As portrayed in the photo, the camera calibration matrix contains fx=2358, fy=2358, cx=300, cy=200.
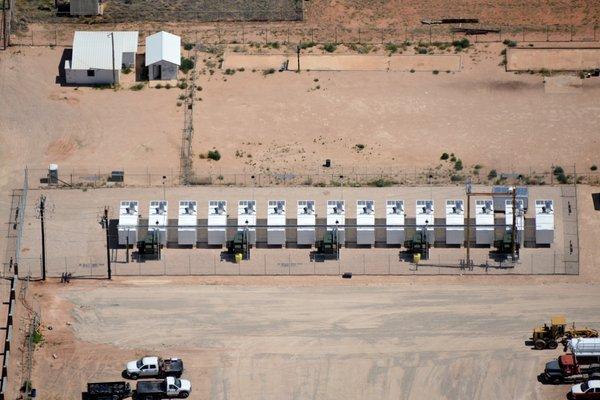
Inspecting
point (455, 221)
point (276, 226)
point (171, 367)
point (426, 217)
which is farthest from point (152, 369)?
point (455, 221)

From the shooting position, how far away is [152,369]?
166250mm

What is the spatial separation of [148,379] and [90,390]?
15.2 ft

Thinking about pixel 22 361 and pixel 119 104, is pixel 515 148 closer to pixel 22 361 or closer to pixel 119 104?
pixel 119 104

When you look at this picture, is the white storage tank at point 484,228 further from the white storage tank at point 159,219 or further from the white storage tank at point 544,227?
the white storage tank at point 159,219

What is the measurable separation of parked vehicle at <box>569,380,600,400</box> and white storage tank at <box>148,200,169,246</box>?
3591 centimetres

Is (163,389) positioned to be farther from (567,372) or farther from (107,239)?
(567,372)

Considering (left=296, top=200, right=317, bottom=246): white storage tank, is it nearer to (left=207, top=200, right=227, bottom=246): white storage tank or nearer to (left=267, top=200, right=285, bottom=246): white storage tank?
(left=267, top=200, right=285, bottom=246): white storage tank

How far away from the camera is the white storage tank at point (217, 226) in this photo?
596ft

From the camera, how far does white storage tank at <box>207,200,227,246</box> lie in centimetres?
18162

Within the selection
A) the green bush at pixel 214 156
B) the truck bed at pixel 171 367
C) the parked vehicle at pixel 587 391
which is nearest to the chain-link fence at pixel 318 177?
the green bush at pixel 214 156

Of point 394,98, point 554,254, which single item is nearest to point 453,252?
point 554,254

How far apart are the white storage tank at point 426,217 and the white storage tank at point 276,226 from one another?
10.4 metres

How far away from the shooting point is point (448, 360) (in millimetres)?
168500

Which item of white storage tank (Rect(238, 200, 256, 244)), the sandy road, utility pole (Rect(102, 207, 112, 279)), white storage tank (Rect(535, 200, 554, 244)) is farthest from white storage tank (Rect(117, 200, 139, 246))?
white storage tank (Rect(535, 200, 554, 244))
